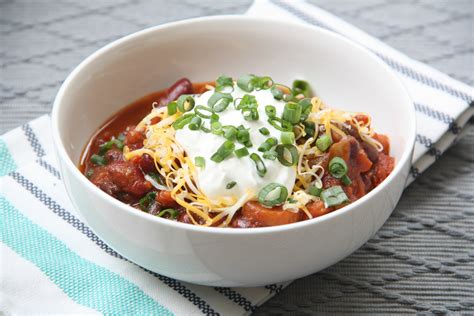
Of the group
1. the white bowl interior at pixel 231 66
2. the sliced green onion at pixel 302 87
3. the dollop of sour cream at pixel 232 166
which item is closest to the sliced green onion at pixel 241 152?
the dollop of sour cream at pixel 232 166

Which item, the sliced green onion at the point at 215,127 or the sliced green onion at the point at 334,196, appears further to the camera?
the sliced green onion at the point at 215,127

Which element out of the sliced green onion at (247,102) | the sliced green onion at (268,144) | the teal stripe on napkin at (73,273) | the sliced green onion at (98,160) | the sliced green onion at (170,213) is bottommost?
the teal stripe on napkin at (73,273)

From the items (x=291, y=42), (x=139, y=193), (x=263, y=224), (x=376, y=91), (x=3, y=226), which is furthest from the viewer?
(x=291, y=42)

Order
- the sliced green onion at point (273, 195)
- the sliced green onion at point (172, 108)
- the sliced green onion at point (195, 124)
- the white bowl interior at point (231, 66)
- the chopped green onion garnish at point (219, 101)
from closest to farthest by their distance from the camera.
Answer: the sliced green onion at point (273, 195)
the sliced green onion at point (195, 124)
the chopped green onion garnish at point (219, 101)
the sliced green onion at point (172, 108)
the white bowl interior at point (231, 66)

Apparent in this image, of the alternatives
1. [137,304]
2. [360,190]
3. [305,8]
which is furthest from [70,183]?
[305,8]

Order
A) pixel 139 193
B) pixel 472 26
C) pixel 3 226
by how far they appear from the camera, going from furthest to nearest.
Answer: pixel 472 26 → pixel 3 226 → pixel 139 193

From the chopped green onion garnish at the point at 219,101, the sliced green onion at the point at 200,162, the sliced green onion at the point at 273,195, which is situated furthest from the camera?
the chopped green onion garnish at the point at 219,101

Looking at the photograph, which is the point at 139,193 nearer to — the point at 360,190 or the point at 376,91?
the point at 360,190

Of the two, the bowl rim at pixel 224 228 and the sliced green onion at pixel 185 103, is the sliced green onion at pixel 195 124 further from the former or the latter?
the bowl rim at pixel 224 228

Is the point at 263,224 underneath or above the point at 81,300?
above
